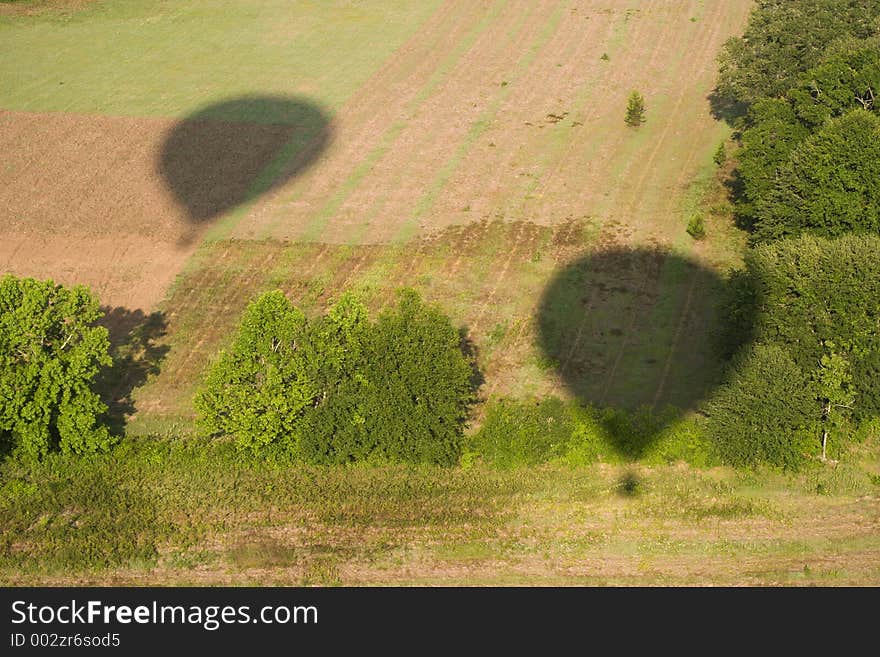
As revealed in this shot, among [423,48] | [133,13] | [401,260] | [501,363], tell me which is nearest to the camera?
[501,363]

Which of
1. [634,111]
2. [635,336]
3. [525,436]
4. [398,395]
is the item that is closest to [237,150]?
[634,111]

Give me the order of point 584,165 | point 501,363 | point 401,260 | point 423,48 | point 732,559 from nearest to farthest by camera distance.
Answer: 1. point 732,559
2. point 501,363
3. point 401,260
4. point 584,165
5. point 423,48

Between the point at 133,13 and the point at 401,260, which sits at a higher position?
the point at 401,260

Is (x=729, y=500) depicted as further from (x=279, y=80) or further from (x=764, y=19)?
(x=279, y=80)

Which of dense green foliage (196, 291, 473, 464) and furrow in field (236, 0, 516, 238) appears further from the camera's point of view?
furrow in field (236, 0, 516, 238)

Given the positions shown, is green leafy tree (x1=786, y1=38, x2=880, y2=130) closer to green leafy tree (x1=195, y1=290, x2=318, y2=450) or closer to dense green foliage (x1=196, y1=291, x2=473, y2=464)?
dense green foliage (x1=196, y1=291, x2=473, y2=464)

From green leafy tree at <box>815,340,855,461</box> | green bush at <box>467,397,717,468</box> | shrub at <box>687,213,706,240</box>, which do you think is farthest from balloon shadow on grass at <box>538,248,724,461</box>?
green leafy tree at <box>815,340,855,461</box>

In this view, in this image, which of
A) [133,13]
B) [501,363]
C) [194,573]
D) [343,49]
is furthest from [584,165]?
[133,13]

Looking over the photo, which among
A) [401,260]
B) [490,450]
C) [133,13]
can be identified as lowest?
[133,13]
